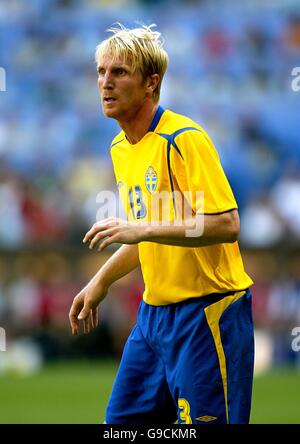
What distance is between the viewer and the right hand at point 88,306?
16.6 ft

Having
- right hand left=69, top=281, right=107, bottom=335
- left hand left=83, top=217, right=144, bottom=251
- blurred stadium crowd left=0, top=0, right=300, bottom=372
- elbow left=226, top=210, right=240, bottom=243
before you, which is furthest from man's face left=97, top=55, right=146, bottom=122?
blurred stadium crowd left=0, top=0, right=300, bottom=372

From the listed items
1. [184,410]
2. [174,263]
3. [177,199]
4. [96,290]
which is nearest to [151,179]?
[177,199]

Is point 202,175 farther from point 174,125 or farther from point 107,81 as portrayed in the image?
point 107,81

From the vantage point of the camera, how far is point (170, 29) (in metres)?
18.4

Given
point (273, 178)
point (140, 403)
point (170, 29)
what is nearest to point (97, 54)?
point (140, 403)

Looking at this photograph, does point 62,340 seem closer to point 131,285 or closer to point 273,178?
point 131,285

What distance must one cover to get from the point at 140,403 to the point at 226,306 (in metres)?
0.65

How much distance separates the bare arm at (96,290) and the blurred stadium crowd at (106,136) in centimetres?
822

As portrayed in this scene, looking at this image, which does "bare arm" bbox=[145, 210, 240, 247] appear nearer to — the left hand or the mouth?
the left hand

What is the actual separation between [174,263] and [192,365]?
1.57 feet

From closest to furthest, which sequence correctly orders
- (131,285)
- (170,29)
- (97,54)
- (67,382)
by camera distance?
(97,54) → (67,382) → (131,285) → (170,29)

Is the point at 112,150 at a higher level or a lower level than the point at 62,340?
higher

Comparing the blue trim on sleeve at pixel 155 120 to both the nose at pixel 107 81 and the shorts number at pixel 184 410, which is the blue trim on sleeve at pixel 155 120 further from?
the shorts number at pixel 184 410
